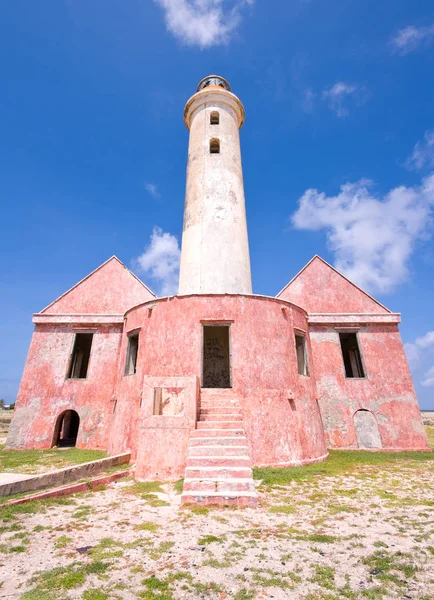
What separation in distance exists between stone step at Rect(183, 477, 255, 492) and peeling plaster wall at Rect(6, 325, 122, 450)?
26.9ft

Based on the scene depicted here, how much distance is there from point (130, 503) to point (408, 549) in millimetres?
4670

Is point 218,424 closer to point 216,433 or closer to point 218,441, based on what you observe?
point 216,433

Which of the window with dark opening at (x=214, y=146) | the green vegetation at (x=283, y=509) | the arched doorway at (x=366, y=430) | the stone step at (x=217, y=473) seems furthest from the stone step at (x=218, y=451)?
the window with dark opening at (x=214, y=146)

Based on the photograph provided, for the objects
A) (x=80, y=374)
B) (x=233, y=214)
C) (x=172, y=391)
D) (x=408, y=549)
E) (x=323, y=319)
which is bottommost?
(x=408, y=549)

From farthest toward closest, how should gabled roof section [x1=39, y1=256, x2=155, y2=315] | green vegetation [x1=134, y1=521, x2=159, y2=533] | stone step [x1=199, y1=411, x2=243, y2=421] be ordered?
gabled roof section [x1=39, y1=256, x2=155, y2=315] → stone step [x1=199, y1=411, x2=243, y2=421] → green vegetation [x1=134, y1=521, x2=159, y2=533]

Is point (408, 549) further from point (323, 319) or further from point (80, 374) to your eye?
point (80, 374)

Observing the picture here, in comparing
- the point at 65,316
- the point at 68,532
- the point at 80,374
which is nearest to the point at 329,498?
the point at 68,532

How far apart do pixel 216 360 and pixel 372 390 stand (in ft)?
23.0

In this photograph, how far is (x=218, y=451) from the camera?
728 cm

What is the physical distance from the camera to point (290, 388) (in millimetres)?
9992

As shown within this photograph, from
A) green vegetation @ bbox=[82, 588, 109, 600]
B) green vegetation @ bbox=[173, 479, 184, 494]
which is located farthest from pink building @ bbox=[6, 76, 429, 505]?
green vegetation @ bbox=[82, 588, 109, 600]

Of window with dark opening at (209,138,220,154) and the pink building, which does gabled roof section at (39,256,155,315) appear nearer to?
the pink building

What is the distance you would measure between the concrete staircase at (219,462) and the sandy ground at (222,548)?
1.14ft

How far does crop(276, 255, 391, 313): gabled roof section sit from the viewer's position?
51.5ft
